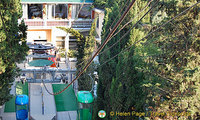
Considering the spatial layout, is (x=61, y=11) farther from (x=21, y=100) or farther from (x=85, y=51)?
(x=21, y=100)

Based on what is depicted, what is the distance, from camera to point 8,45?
43.7ft

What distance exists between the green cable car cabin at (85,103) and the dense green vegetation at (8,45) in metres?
4.38

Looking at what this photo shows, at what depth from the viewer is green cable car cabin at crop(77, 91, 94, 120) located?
16281 mm

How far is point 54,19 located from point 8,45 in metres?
17.4

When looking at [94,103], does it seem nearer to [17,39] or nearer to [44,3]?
[17,39]

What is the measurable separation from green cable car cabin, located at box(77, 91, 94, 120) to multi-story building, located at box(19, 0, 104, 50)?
13583 mm

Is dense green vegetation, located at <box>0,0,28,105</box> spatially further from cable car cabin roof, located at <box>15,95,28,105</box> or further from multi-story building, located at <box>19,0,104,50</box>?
multi-story building, located at <box>19,0,104,50</box>

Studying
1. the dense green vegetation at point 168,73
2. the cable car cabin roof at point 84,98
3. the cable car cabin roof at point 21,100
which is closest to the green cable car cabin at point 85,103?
the cable car cabin roof at point 84,98

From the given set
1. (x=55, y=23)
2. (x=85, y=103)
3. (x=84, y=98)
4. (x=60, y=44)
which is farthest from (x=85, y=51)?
(x=60, y=44)

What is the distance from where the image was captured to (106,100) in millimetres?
14734

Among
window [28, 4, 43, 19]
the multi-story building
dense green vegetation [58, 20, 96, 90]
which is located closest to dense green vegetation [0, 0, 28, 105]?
dense green vegetation [58, 20, 96, 90]

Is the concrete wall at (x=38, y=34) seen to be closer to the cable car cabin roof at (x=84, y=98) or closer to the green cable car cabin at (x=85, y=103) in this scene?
the green cable car cabin at (x=85, y=103)

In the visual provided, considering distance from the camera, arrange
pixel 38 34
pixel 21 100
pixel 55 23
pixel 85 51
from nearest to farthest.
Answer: pixel 21 100
pixel 85 51
pixel 55 23
pixel 38 34

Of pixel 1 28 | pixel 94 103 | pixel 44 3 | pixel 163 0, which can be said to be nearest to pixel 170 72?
pixel 163 0
